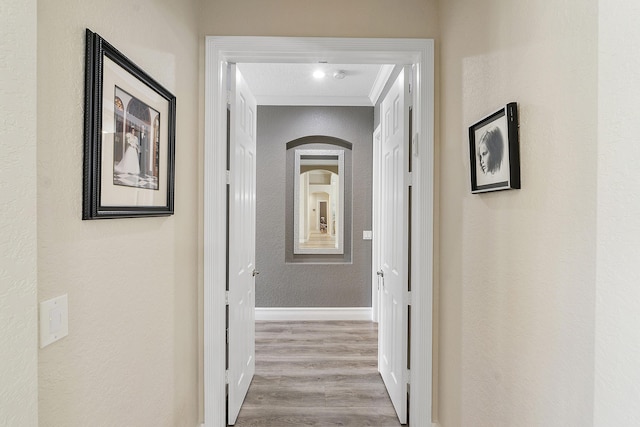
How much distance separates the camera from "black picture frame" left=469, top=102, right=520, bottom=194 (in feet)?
4.17

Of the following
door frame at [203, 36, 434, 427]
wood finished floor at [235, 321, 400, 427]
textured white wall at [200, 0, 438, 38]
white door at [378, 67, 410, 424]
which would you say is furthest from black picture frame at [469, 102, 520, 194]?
wood finished floor at [235, 321, 400, 427]

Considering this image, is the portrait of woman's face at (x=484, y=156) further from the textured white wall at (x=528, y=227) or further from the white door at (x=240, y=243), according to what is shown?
the white door at (x=240, y=243)

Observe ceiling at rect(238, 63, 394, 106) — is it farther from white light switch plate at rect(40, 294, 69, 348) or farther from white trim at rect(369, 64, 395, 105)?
white light switch plate at rect(40, 294, 69, 348)

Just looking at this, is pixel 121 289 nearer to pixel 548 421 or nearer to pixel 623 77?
pixel 548 421

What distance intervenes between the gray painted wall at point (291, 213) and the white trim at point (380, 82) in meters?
0.30

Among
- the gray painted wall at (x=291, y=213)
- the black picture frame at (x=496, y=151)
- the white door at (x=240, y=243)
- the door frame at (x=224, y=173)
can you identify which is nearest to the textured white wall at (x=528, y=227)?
the black picture frame at (x=496, y=151)

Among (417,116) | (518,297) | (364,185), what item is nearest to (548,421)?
(518,297)

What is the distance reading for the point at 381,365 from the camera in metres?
3.02

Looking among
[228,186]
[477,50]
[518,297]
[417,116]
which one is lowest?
[518,297]

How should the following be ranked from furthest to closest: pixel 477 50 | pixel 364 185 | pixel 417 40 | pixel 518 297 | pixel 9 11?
1. pixel 364 185
2. pixel 417 40
3. pixel 477 50
4. pixel 518 297
5. pixel 9 11

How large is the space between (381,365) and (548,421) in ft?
6.63

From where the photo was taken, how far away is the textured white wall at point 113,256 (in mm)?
959

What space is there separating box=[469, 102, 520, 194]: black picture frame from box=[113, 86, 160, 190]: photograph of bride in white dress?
1326mm

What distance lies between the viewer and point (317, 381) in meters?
2.95
